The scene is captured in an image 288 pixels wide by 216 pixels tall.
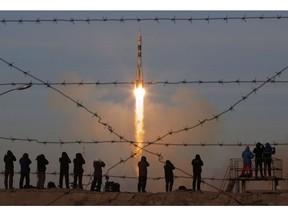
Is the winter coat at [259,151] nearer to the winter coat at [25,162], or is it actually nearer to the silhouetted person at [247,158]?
the silhouetted person at [247,158]

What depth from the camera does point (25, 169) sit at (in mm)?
27094

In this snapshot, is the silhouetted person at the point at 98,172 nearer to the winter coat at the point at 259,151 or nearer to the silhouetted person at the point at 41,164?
the silhouetted person at the point at 41,164

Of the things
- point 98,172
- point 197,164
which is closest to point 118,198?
point 98,172

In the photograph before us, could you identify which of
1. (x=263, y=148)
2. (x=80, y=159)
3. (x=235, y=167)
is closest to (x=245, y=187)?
(x=235, y=167)

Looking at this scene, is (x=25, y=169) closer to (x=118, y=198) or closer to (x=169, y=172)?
(x=118, y=198)

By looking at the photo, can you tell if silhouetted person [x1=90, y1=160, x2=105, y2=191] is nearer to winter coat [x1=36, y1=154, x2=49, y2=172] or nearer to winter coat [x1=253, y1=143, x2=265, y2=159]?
winter coat [x1=36, y1=154, x2=49, y2=172]

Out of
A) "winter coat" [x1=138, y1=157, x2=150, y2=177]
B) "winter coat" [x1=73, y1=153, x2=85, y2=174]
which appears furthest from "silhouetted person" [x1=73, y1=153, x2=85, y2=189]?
"winter coat" [x1=138, y1=157, x2=150, y2=177]

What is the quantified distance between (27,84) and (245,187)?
29.1 ft

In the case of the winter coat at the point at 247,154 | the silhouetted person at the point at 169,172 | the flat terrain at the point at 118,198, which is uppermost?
the winter coat at the point at 247,154

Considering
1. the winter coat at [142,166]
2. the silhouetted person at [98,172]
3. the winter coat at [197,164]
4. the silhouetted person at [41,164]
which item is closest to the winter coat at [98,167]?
the silhouetted person at [98,172]

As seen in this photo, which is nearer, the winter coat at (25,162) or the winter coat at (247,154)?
the winter coat at (25,162)

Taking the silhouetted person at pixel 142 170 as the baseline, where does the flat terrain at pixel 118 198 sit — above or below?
below

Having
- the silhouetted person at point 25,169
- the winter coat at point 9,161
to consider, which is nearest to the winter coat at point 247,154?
the silhouetted person at point 25,169

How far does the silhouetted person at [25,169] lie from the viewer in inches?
1058
